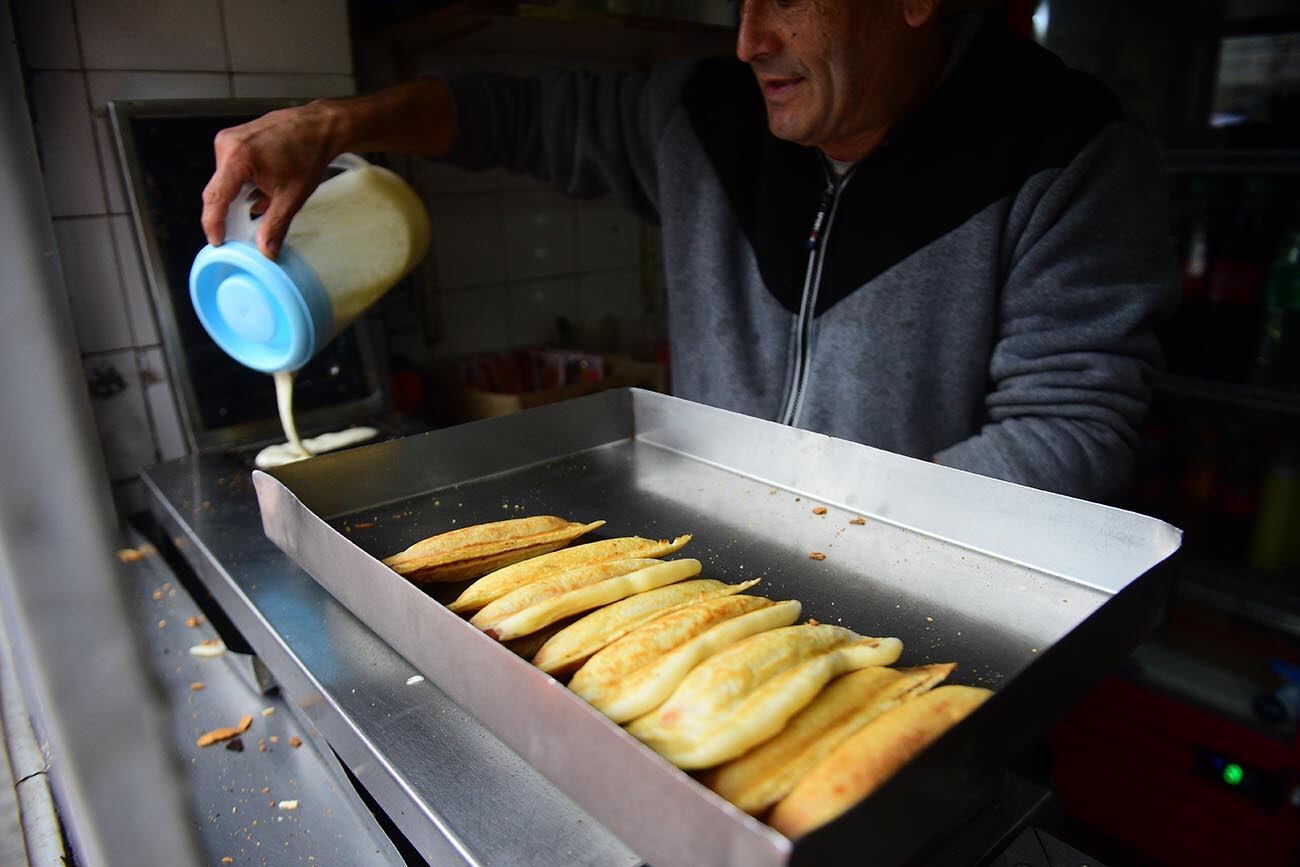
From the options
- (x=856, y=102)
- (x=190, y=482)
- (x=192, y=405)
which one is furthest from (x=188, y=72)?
(x=856, y=102)

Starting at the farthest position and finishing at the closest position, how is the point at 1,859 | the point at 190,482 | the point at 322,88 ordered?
the point at 322,88 < the point at 190,482 < the point at 1,859

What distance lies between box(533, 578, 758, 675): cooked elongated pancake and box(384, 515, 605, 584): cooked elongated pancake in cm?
16

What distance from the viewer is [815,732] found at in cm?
63

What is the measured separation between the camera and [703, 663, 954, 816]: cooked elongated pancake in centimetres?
58

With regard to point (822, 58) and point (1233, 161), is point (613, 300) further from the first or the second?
point (1233, 161)

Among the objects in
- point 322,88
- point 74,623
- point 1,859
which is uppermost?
point 322,88

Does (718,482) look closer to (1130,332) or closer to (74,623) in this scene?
(1130,332)

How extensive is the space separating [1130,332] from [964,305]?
25cm

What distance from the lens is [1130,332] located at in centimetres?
133

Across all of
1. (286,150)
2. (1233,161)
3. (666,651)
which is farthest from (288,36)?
(1233,161)

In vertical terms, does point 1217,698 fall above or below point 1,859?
below

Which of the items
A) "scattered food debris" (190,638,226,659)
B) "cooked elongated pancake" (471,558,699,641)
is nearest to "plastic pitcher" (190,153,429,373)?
"scattered food debris" (190,638,226,659)

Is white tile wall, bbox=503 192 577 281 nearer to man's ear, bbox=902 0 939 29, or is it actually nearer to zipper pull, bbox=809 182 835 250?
zipper pull, bbox=809 182 835 250

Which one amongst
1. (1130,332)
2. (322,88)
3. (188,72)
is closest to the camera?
(1130,332)
